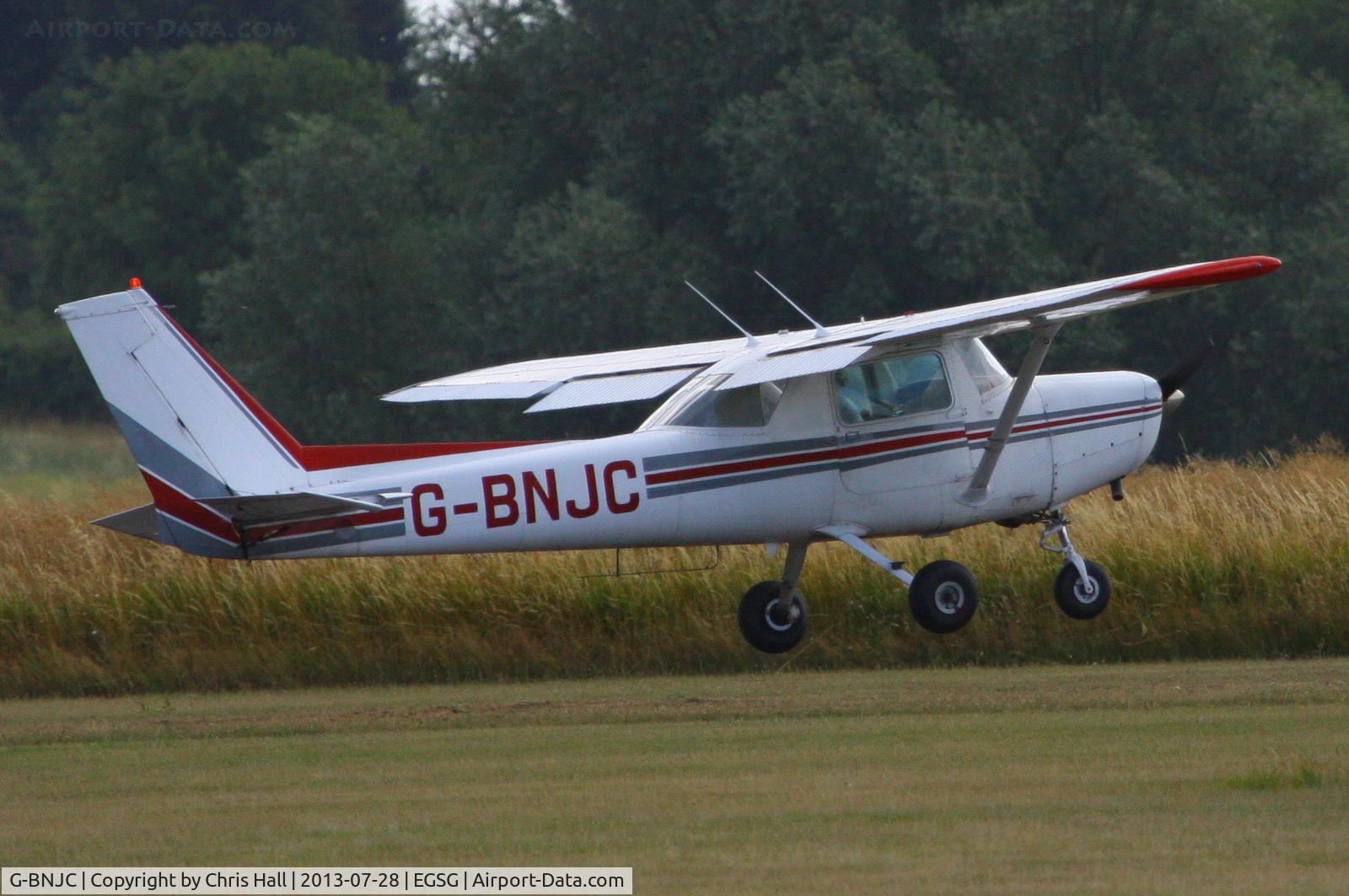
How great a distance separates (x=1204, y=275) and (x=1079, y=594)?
2.88m

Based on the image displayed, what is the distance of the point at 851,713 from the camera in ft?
49.0

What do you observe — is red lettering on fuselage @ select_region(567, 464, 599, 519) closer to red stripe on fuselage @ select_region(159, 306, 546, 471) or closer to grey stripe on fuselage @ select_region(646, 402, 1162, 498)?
grey stripe on fuselage @ select_region(646, 402, 1162, 498)

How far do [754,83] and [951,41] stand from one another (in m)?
3.75

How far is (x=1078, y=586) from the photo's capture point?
1507cm

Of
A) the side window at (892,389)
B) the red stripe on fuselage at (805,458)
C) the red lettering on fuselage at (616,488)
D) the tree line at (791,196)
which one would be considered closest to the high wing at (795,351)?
the side window at (892,389)

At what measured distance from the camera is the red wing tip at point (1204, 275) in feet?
42.4

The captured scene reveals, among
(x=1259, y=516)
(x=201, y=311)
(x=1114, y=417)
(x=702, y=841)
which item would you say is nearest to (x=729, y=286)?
(x=201, y=311)

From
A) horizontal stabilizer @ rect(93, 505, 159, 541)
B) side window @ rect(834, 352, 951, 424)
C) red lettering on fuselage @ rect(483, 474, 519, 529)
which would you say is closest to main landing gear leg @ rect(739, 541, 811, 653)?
side window @ rect(834, 352, 951, 424)

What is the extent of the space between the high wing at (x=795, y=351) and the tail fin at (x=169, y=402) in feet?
7.53

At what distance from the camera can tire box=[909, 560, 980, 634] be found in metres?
14.6

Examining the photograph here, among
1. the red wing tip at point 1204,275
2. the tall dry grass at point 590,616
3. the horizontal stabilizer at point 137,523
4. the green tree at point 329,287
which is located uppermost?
the green tree at point 329,287

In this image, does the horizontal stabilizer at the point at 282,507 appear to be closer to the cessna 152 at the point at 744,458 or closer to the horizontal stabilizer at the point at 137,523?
the cessna 152 at the point at 744,458

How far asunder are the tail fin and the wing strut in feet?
15.3

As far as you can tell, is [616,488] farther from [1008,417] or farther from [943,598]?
[1008,417]
